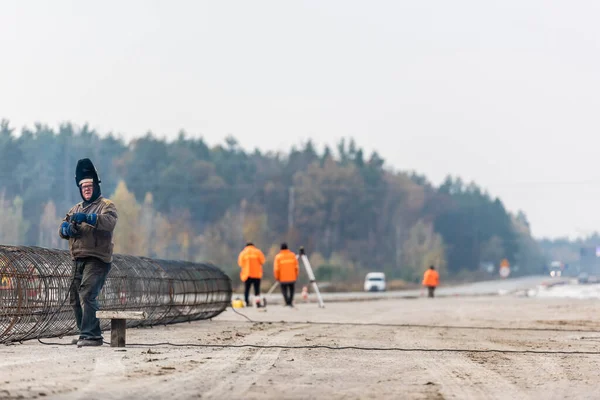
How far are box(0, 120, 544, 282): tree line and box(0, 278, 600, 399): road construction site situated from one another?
6731 cm

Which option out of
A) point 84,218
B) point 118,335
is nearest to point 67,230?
point 84,218

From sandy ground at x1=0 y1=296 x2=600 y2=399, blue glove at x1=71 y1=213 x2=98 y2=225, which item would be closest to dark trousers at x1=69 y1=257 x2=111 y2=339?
sandy ground at x1=0 y1=296 x2=600 y2=399

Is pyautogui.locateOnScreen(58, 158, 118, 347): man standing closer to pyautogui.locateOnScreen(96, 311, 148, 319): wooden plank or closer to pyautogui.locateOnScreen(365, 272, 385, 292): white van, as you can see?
pyautogui.locateOnScreen(96, 311, 148, 319): wooden plank

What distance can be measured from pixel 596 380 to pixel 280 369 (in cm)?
336

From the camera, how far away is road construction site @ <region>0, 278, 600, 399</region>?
10984 mm

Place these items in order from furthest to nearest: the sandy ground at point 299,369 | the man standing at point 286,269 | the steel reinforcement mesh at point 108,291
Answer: the man standing at point 286,269, the steel reinforcement mesh at point 108,291, the sandy ground at point 299,369

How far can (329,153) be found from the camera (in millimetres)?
175750

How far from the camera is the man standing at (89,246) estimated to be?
52.2 ft

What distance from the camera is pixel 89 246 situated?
16078 millimetres

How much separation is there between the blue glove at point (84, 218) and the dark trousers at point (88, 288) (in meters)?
0.71

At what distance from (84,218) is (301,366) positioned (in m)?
3.70

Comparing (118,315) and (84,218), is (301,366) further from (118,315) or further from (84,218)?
(84,218)

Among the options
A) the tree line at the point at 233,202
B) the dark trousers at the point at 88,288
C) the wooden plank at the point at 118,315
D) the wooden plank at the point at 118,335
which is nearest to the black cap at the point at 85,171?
the dark trousers at the point at 88,288

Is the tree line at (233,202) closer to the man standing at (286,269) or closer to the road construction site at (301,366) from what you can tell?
the man standing at (286,269)
